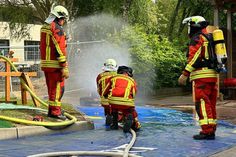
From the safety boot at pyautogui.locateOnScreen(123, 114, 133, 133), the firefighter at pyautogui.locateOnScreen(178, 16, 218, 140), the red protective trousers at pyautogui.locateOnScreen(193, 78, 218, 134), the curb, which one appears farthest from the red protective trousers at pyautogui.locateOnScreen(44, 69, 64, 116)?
the red protective trousers at pyautogui.locateOnScreen(193, 78, 218, 134)

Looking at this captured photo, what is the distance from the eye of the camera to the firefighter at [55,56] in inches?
303

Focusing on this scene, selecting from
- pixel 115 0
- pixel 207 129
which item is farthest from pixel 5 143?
pixel 115 0

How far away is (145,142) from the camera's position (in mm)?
6793

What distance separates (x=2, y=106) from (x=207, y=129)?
11.6 feet

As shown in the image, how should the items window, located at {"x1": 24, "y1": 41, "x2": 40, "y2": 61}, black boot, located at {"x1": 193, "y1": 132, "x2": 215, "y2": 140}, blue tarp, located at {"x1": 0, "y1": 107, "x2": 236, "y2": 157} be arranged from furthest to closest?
1. window, located at {"x1": 24, "y1": 41, "x2": 40, "y2": 61}
2. black boot, located at {"x1": 193, "y1": 132, "x2": 215, "y2": 140}
3. blue tarp, located at {"x1": 0, "y1": 107, "x2": 236, "y2": 157}

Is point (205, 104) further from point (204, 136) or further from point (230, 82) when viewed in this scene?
point (230, 82)

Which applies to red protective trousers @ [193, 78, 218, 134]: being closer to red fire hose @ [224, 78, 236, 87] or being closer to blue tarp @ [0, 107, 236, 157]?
blue tarp @ [0, 107, 236, 157]

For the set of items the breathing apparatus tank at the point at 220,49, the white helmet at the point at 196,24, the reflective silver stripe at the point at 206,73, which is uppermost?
the white helmet at the point at 196,24

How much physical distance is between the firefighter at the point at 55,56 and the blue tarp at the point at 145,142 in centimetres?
76

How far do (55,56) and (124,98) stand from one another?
4.44 feet

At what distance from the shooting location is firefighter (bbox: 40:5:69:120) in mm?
7688

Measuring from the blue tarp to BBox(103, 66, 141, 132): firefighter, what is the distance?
233 millimetres

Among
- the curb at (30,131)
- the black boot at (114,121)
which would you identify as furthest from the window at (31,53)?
the curb at (30,131)

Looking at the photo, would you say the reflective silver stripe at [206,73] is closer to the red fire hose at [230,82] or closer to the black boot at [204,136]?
the black boot at [204,136]
